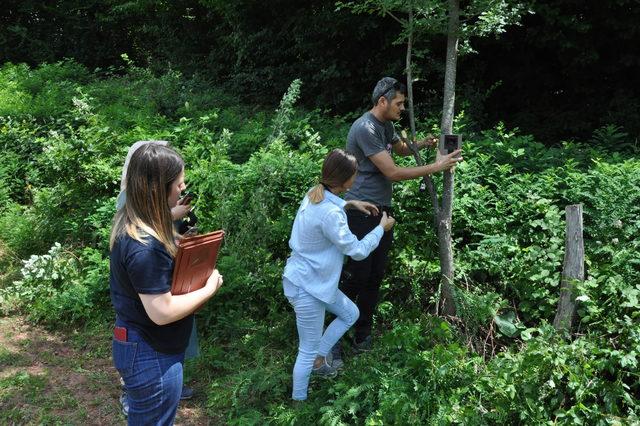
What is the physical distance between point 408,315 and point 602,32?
6.45 m

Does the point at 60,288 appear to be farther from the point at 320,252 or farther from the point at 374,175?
the point at 374,175

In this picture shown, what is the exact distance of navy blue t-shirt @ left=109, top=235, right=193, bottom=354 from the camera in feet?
8.34

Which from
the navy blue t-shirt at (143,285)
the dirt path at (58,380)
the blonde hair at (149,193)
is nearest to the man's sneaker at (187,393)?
the dirt path at (58,380)

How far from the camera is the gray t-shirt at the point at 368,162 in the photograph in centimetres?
427

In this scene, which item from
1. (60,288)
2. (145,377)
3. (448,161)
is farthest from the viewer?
(60,288)

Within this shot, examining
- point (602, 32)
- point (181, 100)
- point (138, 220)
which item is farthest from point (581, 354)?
point (181, 100)

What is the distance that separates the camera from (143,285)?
2547 millimetres

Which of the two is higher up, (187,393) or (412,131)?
(412,131)

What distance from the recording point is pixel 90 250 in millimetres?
5961

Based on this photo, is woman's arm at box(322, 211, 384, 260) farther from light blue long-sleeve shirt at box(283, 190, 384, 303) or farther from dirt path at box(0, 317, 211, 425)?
dirt path at box(0, 317, 211, 425)

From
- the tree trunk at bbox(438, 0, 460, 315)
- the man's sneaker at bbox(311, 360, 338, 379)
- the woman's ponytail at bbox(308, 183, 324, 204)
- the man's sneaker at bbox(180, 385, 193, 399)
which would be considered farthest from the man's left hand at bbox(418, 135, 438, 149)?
the man's sneaker at bbox(180, 385, 193, 399)

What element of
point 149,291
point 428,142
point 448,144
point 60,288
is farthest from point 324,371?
point 60,288

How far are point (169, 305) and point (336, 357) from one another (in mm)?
2145

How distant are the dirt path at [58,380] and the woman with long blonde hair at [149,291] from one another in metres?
1.69
